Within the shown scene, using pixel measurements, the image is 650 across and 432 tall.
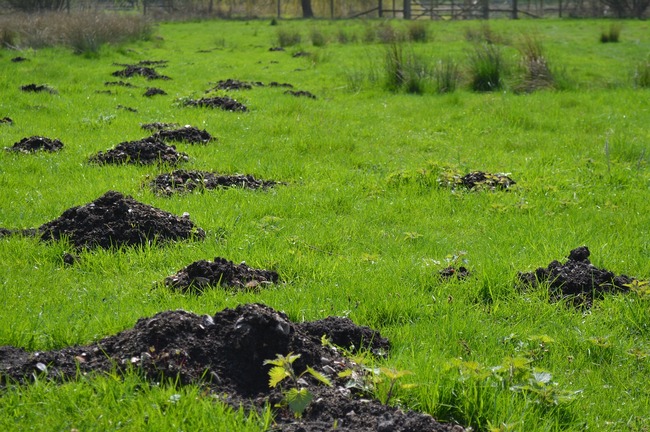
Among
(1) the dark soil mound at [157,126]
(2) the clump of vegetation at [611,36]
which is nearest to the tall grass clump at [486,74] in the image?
(1) the dark soil mound at [157,126]

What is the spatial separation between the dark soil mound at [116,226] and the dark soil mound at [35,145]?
4063mm

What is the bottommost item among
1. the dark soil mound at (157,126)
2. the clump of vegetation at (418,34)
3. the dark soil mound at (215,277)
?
the dark soil mound at (215,277)

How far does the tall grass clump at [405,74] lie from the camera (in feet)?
58.6

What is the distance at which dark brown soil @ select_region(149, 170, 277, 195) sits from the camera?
8.67m

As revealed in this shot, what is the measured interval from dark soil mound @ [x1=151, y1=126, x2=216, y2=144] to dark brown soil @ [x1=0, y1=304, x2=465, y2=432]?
734 centimetres

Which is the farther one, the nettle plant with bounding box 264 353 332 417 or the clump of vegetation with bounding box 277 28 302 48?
the clump of vegetation with bounding box 277 28 302 48

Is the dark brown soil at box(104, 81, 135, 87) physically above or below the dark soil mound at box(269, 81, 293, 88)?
above

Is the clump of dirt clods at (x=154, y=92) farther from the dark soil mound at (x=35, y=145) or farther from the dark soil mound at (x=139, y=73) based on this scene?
the dark soil mound at (x=35, y=145)

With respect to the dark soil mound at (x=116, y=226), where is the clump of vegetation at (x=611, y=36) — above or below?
above

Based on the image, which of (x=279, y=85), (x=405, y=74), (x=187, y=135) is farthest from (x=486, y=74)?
(x=187, y=135)

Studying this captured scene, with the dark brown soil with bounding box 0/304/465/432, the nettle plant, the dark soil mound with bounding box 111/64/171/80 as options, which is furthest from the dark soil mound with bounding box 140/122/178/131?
the nettle plant

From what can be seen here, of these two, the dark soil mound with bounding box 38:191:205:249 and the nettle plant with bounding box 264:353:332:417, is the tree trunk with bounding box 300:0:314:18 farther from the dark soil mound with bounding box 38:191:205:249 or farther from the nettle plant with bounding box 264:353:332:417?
the nettle plant with bounding box 264:353:332:417

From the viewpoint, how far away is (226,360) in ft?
13.4

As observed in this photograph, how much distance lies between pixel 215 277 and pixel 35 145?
6.20 metres
